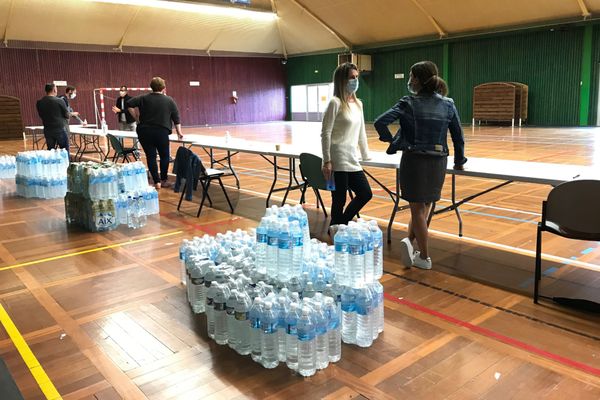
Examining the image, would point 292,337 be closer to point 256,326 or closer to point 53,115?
point 256,326

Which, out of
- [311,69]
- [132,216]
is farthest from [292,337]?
[311,69]

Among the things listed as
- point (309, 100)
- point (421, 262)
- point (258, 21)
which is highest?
point (258, 21)

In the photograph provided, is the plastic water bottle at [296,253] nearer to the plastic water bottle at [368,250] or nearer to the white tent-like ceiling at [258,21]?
the plastic water bottle at [368,250]

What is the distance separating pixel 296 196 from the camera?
309 inches

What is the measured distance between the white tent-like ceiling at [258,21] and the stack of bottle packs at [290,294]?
18.3 metres

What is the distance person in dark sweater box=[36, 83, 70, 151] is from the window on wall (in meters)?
20.2

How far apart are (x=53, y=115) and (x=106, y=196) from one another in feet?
16.6

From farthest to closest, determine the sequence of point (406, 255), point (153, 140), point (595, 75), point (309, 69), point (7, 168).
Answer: point (309, 69) → point (595, 75) → point (7, 168) → point (153, 140) → point (406, 255)

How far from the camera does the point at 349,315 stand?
307 centimetres

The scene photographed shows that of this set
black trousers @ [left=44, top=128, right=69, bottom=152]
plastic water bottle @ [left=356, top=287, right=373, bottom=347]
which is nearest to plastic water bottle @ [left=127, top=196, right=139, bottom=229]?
plastic water bottle @ [left=356, top=287, right=373, bottom=347]

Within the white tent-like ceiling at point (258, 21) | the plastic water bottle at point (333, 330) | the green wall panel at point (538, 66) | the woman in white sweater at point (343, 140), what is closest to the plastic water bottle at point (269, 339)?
the plastic water bottle at point (333, 330)

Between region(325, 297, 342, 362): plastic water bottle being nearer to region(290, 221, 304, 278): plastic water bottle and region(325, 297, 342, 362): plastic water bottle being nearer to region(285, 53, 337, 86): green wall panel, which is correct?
region(290, 221, 304, 278): plastic water bottle

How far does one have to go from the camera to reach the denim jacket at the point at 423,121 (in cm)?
385

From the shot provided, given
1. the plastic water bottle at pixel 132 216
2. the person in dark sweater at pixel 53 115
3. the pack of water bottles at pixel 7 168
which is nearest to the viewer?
the plastic water bottle at pixel 132 216
